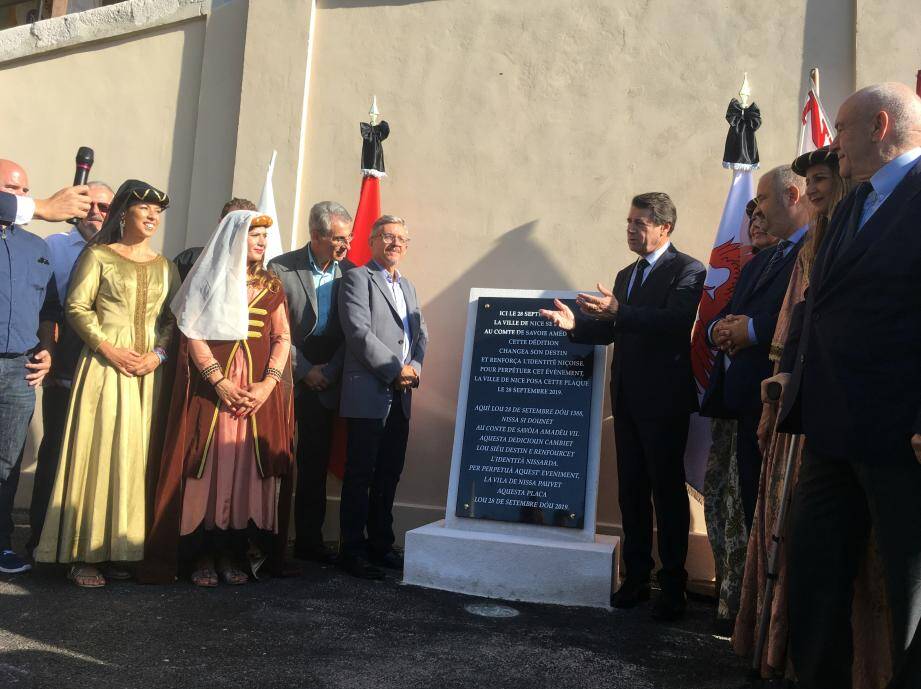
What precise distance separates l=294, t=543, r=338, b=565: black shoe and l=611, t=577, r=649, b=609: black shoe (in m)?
1.68

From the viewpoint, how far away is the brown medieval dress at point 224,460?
4.60 meters

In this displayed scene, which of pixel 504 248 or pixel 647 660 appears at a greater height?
pixel 504 248

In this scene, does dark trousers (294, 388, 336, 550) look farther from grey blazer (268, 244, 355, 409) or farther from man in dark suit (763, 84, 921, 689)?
man in dark suit (763, 84, 921, 689)

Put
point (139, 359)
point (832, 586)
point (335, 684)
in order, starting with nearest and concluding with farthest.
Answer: point (832, 586) < point (335, 684) < point (139, 359)

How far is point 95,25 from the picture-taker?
7449 mm

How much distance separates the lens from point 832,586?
2734 mm

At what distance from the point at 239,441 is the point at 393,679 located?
6.22 feet

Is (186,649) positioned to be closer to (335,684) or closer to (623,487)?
(335,684)

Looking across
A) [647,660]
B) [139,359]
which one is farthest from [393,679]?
[139,359]

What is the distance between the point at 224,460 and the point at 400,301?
Answer: 58.7 inches

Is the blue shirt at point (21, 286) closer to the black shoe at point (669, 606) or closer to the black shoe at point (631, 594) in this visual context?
the black shoe at point (631, 594)

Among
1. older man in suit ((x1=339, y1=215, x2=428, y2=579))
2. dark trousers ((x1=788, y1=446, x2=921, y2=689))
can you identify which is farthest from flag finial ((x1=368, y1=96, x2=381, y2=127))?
dark trousers ((x1=788, y1=446, x2=921, y2=689))

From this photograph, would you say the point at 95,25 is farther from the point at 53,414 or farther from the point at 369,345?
the point at 369,345

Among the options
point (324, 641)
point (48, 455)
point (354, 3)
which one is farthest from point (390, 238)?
point (324, 641)
